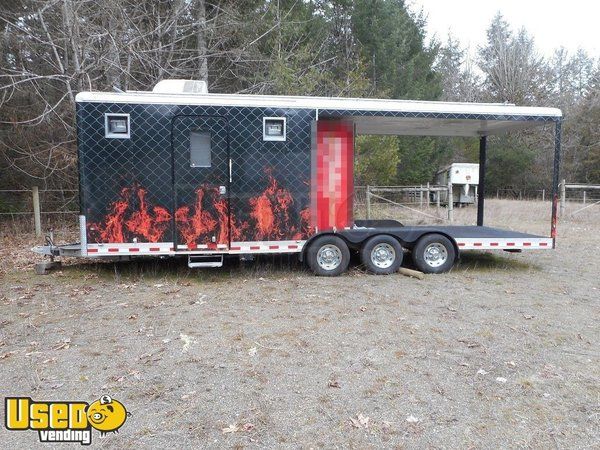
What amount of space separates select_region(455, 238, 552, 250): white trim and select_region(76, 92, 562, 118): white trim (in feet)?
6.74

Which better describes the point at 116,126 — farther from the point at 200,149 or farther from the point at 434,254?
the point at 434,254

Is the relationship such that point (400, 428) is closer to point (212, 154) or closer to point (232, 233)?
point (232, 233)

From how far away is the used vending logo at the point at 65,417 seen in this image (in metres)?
3.07

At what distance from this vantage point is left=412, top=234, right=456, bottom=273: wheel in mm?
7773

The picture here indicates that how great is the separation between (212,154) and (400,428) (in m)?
4.91

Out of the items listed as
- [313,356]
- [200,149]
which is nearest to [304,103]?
[200,149]

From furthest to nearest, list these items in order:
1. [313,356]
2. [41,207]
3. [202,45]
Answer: [41,207], [202,45], [313,356]

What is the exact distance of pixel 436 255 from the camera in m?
7.91

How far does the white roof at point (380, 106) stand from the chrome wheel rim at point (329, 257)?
2.12 m

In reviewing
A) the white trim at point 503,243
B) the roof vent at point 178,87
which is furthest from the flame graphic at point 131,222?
the white trim at point 503,243

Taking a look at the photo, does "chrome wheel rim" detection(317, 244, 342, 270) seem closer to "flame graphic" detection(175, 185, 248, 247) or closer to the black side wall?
the black side wall

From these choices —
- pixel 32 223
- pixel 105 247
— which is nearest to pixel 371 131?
pixel 105 247

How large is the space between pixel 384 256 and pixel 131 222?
3971 mm

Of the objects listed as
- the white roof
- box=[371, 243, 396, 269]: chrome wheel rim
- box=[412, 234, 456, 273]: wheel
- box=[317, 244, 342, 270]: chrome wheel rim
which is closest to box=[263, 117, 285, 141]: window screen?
the white roof
